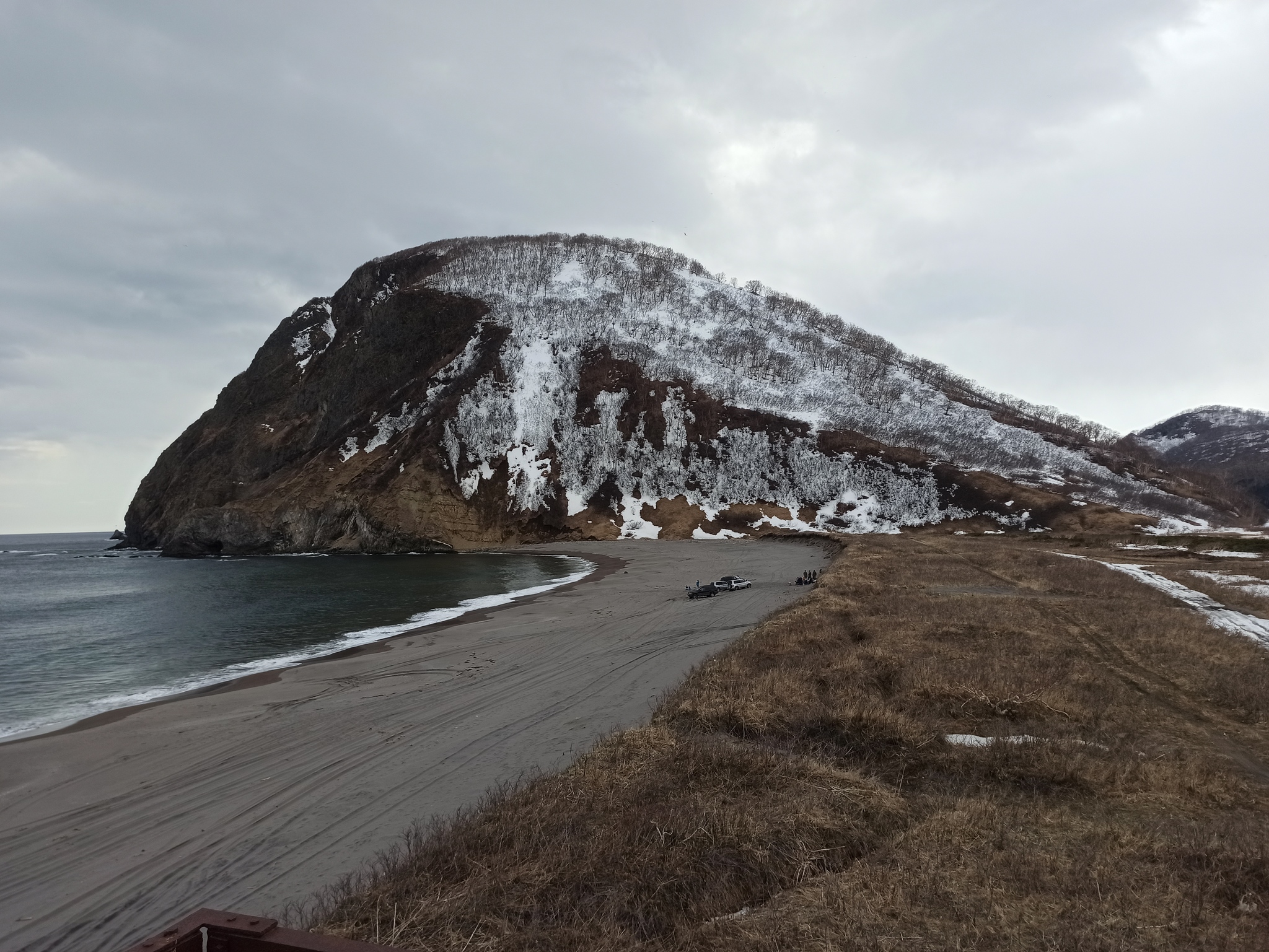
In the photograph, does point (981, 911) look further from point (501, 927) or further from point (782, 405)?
point (782, 405)

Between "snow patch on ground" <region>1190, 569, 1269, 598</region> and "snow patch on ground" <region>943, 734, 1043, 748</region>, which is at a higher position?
"snow patch on ground" <region>943, 734, 1043, 748</region>

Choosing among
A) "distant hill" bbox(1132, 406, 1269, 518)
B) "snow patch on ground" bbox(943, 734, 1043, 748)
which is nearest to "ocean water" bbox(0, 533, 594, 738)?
"snow patch on ground" bbox(943, 734, 1043, 748)

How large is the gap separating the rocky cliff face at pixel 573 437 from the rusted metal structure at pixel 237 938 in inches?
3114

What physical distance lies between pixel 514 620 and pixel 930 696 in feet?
69.3

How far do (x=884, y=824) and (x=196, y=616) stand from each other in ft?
124

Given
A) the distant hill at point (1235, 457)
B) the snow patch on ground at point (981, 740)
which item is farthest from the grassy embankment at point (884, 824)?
the distant hill at point (1235, 457)

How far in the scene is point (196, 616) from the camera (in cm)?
3406

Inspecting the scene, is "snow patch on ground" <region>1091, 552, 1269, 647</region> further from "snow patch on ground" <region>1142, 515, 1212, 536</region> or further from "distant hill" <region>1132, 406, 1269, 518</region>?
"distant hill" <region>1132, 406, 1269, 518</region>

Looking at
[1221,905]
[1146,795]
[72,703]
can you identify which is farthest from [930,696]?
[72,703]

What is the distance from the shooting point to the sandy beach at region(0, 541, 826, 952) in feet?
27.2

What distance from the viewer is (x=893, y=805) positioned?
23.8 ft

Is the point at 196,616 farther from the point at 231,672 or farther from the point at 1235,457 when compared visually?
the point at 1235,457

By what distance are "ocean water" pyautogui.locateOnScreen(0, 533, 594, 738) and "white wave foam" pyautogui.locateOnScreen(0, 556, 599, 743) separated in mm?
79

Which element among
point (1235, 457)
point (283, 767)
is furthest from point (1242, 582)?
point (1235, 457)
